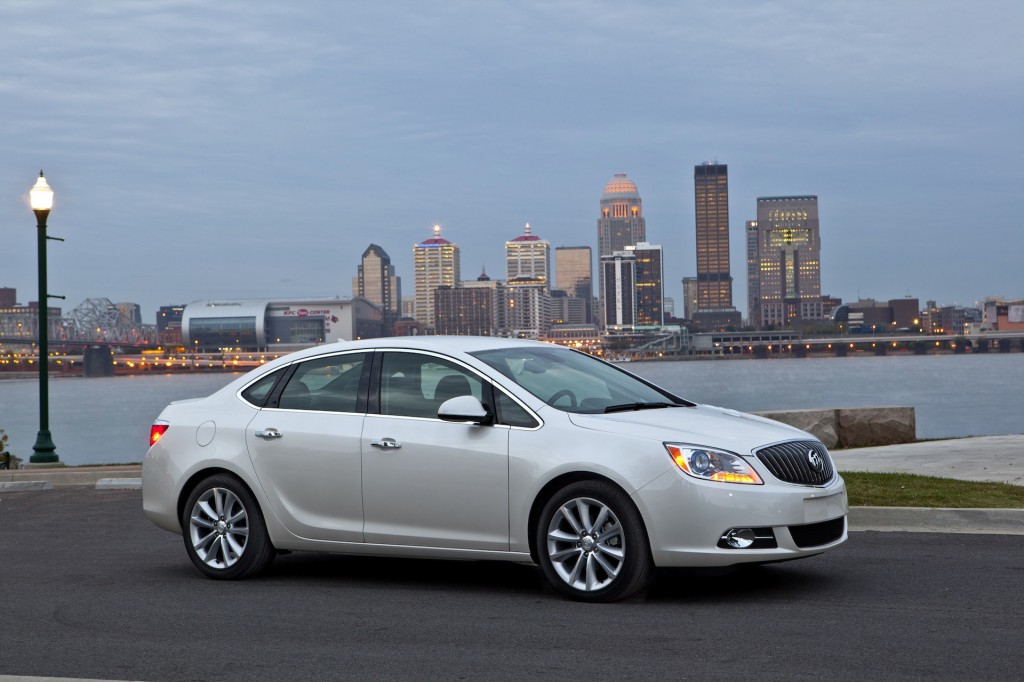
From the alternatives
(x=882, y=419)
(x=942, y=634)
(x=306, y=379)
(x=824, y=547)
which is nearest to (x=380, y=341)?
(x=306, y=379)

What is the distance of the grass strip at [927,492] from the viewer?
1075 centimetres

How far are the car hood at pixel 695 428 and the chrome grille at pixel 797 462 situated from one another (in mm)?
56

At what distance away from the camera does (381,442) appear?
788cm

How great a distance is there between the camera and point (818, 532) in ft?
23.6

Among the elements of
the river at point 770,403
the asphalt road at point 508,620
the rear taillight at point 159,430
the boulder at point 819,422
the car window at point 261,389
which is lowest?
the river at point 770,403

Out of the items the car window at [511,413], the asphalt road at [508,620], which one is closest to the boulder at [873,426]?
the asphalt road at [508,620]

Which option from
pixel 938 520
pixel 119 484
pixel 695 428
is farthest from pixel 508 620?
pixel 119 484

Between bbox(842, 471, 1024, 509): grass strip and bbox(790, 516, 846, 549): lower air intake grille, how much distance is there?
11.4 feet

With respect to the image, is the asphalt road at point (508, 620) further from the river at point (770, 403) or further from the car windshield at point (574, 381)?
the river at point (770, 403)

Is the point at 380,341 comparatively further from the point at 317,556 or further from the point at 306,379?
the point at 317,556

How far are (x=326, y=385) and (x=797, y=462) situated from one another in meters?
3.11

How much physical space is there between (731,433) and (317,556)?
3.78 metres

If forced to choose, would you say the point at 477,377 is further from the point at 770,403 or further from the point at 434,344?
the point at 770,403

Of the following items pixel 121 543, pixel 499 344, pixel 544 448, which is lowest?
pixel 121 543
